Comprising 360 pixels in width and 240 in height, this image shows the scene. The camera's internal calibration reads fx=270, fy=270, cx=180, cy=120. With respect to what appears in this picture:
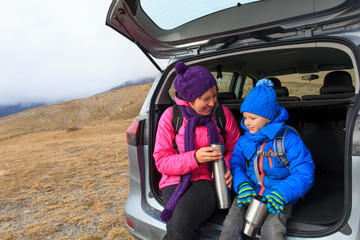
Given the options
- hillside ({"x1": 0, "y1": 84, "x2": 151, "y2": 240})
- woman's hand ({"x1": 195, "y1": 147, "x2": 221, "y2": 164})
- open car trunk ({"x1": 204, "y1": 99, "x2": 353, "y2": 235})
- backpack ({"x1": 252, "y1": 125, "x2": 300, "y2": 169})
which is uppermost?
woman's hand ({"x1": 195, "y1": 147, "x2": 221, "y2": 164})

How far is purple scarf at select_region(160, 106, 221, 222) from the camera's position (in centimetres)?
166

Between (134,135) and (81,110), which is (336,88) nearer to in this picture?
(134,135)

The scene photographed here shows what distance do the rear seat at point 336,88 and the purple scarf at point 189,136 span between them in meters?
1.16

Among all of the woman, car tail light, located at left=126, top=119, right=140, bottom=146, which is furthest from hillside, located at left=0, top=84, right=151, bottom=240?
the woman

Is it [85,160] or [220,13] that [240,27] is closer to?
[220,13]

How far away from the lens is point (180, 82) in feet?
5.80

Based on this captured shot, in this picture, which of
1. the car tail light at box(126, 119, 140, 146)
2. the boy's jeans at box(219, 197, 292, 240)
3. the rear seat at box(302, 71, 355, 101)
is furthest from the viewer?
the rear seat at box(302, 71, 355, 101)

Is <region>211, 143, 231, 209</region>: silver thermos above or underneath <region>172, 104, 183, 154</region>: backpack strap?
underneath

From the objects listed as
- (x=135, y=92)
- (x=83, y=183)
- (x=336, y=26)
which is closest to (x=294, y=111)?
(x=336, y=26)

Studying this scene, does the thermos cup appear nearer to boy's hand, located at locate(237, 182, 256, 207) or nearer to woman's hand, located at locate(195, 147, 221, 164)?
boy's hand, located at locate(237, 182, 256, 207)

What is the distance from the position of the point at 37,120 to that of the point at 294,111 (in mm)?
52334

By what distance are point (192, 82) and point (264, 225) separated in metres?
0.94

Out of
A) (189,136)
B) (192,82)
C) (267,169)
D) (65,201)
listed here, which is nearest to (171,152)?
(189,136)

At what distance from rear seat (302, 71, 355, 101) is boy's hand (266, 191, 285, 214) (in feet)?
4.27
